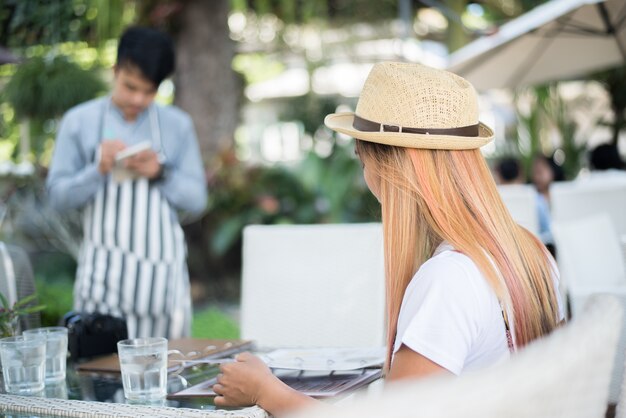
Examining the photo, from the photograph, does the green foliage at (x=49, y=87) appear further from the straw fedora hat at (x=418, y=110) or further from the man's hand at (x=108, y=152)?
the straw fedora hat at (x=418, y=110)

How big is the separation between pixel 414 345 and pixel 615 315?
1.43ft

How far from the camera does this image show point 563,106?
10.2 meters

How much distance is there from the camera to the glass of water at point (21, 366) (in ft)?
5.45

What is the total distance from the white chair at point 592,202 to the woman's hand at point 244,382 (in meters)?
3.46

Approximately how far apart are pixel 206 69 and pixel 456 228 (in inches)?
230

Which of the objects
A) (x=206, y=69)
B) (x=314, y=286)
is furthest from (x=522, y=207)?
(x=206, y=69)

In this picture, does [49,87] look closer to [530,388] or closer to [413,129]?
[413,129]

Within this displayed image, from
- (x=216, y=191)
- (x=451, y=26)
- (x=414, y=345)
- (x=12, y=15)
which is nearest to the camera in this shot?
(x=414, y=345)

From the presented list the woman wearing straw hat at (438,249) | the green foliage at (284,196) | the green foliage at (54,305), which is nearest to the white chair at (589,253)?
the woman wearing straw hat at (438,249)

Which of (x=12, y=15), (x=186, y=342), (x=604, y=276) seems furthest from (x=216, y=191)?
(x=186, y=342)

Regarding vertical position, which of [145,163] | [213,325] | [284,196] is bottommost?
[213,325]

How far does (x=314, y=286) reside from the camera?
2736 mm

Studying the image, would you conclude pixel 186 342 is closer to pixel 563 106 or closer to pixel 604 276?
pixel 604 276

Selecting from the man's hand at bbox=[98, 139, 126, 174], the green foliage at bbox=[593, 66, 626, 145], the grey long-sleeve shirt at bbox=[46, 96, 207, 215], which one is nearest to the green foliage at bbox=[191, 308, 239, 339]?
the grey long-sleeve shirt at bbox=[46, 96, 207, 215]
